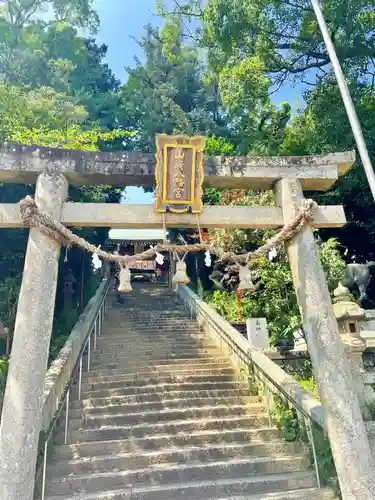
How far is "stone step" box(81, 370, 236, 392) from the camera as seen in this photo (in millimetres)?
7393

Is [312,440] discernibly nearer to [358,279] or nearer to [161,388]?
[161,388]

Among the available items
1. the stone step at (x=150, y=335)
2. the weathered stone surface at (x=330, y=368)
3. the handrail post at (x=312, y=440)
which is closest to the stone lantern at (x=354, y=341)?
the handrail post at (x=312, y=440)

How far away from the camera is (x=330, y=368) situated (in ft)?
16.1

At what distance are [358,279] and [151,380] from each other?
694cm

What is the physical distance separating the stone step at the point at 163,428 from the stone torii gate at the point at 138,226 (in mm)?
1782

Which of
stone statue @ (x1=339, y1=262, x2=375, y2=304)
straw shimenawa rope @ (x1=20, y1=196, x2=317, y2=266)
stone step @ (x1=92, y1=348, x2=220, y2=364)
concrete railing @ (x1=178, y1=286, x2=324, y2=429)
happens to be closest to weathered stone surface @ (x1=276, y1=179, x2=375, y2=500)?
straw shimenawa rope @ (x1=20, y1=196, x2=317, y2=266)

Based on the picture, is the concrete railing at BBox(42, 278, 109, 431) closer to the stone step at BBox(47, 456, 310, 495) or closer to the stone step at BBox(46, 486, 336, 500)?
the stone step at BBox(47, 456, 310, 495)

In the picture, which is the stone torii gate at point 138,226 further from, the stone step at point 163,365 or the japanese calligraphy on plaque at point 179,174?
the stone step at point 163,365

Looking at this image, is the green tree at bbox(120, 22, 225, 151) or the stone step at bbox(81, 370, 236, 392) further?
the green tree at bbox(120, 22, 225, 151)

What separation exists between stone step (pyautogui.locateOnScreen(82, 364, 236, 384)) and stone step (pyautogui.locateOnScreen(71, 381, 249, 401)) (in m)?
0.40

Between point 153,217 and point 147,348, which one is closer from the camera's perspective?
point 153,217

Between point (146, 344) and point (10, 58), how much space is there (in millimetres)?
14356

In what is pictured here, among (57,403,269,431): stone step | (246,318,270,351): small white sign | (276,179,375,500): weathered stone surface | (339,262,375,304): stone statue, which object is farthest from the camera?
(339,262,375,304): stone statue

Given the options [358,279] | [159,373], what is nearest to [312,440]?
[159,373]
